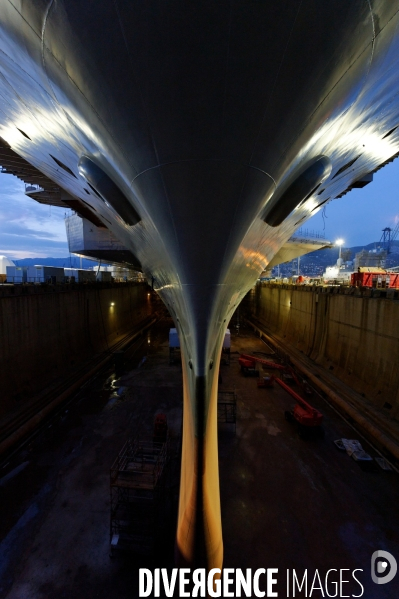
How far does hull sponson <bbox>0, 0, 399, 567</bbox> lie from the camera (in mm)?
2131

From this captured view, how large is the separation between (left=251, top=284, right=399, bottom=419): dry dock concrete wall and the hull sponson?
42.1ft

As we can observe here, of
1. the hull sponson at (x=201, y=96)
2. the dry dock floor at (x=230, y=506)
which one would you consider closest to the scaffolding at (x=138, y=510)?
the dry dock floor at (x=230, y=506)

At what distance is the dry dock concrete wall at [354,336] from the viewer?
13.7m

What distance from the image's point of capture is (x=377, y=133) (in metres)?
4.72

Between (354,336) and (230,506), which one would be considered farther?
(354,336)

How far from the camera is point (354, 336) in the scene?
16938mm

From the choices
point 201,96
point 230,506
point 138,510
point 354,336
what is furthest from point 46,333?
point 354,336

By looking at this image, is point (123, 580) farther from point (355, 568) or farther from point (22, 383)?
point (22, 383)

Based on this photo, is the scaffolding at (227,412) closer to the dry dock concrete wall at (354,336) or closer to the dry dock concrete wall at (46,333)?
the dry dock concrete wall at (354,336)

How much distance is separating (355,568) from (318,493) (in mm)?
2314

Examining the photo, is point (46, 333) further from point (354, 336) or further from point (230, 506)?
point (354, 336)

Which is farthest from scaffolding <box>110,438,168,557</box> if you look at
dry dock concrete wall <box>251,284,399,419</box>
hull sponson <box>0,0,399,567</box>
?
dry dock concrete wall <box>251,284,399,419</box>

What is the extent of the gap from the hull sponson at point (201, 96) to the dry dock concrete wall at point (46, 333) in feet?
43.0

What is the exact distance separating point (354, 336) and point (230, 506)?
12832 mm
